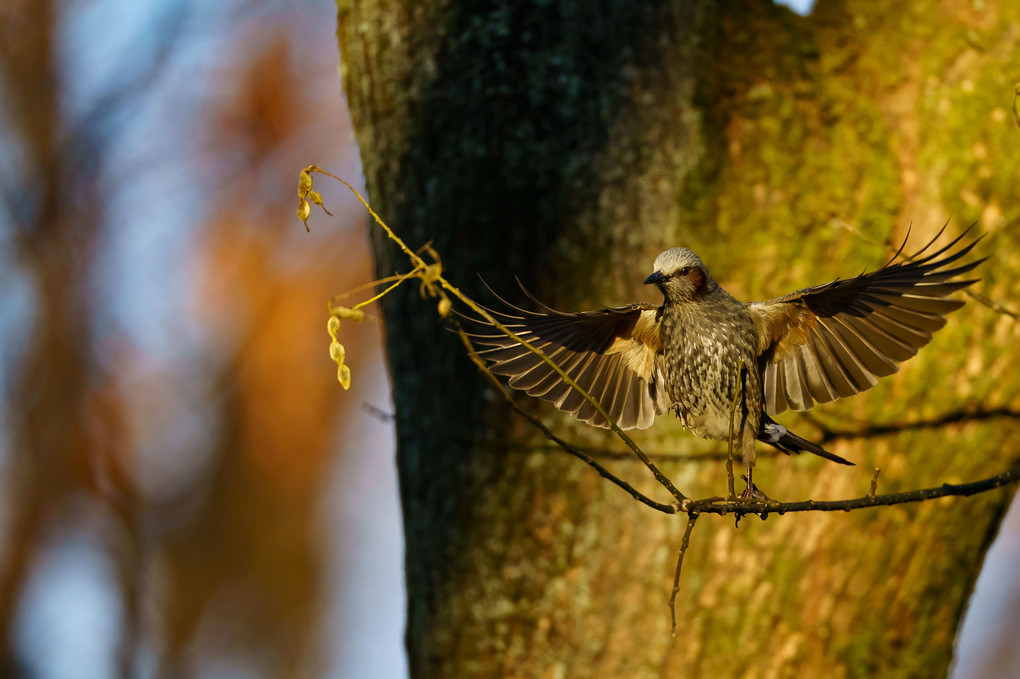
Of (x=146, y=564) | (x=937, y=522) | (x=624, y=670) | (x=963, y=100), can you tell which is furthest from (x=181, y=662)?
(x=963, y=100)

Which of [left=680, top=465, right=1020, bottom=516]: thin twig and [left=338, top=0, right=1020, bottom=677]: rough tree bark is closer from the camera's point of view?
[left=680, top=465, right=1020, bottom=516]: thin twig

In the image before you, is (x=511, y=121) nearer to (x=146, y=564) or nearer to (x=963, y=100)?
(x=963, y=100)

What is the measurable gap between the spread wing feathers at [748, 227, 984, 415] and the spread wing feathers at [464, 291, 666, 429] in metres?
0.27

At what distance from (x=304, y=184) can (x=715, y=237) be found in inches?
63.8

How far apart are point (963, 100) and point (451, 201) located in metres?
1.79

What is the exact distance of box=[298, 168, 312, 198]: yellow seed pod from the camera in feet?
4.26

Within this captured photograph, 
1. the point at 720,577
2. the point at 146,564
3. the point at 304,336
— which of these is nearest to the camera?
the point at 720,577

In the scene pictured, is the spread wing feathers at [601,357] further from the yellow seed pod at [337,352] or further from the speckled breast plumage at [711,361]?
the yellow seed pod at [337,352]

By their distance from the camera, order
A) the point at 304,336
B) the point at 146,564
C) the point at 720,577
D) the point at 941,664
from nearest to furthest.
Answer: the point at 720,577 → the point at 941,664 → the point at 146,564 → the point at 304,336

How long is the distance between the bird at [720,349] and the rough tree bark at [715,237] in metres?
0.71

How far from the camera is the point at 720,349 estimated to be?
1640 mm

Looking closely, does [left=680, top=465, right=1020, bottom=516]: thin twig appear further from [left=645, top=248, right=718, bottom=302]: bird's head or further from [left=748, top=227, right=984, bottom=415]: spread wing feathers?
[left=645, top=248, right=718, bottom=302]: bird's head

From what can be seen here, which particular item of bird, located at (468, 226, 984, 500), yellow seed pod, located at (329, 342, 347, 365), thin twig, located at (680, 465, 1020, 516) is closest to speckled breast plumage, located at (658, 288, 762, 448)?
bird, located at (468, 226, 984, 500)

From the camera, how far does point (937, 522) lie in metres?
2.70
